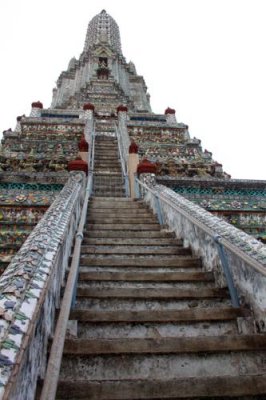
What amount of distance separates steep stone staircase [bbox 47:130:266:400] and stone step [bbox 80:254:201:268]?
0.01 m

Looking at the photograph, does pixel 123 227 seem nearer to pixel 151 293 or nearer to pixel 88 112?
pixel 151 293

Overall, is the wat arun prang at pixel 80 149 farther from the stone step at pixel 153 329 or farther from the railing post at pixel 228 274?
the railing post at pixel 228 274

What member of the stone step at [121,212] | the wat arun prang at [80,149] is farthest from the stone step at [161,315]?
the stone step at [121,212]

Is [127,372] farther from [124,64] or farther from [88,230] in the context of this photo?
[124,64]

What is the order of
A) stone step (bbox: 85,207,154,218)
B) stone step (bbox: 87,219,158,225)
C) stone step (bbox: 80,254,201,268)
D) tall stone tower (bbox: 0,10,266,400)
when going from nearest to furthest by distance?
tall stone tower (bbox: 0,10,266,400) → stone step (bbox: 80,254,201,268) → stone step (bbox: 87,219,158,225) → stone step (bbox: 85,207,154,218)

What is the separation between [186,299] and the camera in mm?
3703

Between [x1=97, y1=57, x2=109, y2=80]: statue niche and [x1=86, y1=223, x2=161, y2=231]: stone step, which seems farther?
[x1=97, y1=57, x2=109, y2=80]: statue niche

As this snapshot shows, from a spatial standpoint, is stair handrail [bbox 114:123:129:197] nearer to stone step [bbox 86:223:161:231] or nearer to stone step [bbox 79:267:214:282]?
stone step [bbox 86:223:161:231]

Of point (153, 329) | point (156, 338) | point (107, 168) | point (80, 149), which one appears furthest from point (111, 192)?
point (156, 338)

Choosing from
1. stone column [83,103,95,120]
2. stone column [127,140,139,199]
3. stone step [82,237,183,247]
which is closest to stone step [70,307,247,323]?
stone step [82,237,183,247]

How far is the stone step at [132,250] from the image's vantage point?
4922 mm

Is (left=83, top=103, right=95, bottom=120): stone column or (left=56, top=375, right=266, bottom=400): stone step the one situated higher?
(left=83, top=103, right=95, bottom=120): stone column

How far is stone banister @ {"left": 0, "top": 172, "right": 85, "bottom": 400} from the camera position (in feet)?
5.13

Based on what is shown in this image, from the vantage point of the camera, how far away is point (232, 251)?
11.3 ft
